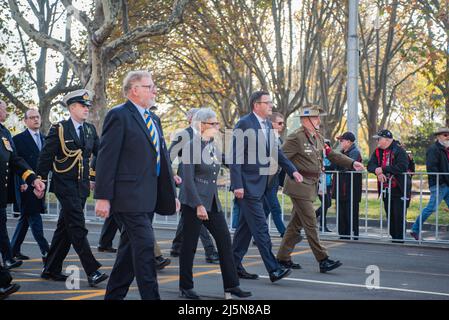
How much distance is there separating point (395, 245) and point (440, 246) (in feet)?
2.25

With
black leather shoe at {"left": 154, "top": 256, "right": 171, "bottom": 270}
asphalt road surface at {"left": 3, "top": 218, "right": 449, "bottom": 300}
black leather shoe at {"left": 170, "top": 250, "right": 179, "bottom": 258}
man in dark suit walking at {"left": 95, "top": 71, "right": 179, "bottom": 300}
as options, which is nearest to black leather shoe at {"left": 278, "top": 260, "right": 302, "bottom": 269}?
asphalt road surface at {"left": 3, "top": 218, "right": 449, "bottom": 300}

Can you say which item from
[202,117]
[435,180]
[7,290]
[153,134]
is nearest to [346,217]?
[435,180]

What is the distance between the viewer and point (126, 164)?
19.2ft

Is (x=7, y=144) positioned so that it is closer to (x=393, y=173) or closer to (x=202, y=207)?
(x=202, y=207)

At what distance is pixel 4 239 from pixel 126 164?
313 centimetres

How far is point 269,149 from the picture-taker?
8.35 metres

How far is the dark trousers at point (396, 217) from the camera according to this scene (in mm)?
11945

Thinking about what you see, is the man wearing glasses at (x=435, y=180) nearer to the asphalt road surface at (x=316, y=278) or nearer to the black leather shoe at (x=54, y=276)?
the asphalt road surface at (x=316, y=278)

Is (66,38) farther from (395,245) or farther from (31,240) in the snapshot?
(395,245)

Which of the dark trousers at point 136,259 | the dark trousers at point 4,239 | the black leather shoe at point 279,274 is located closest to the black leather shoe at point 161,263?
the black leather shoe at point 279,274

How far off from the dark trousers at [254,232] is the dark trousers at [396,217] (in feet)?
13.5

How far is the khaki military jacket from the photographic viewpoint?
8.73 meters

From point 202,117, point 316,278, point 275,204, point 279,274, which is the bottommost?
point 316,278

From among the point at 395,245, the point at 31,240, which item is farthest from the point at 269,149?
the point at 31,240
